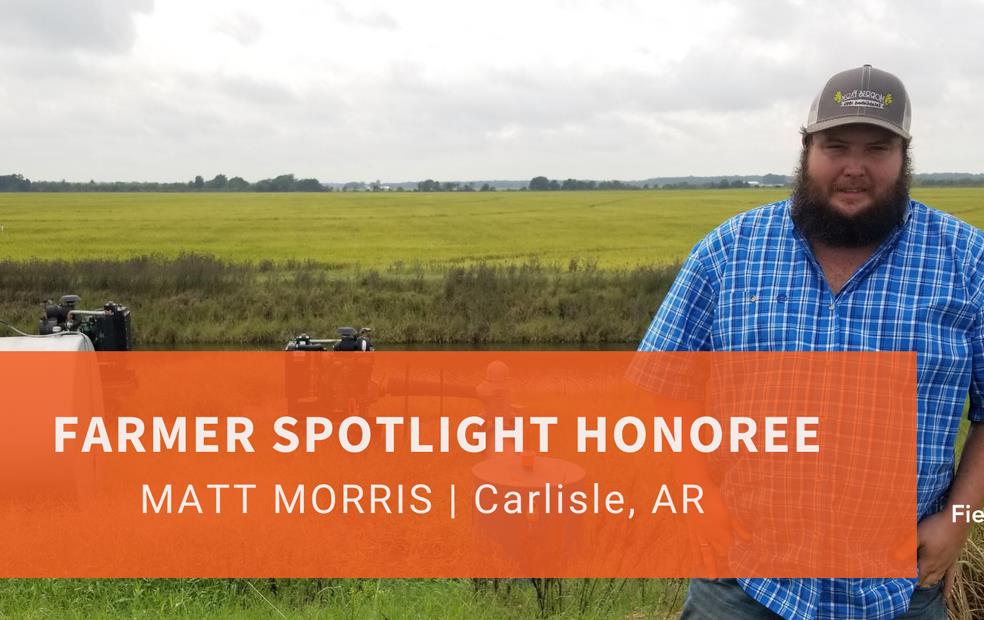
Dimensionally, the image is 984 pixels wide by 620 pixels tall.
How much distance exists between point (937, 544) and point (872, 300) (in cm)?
62

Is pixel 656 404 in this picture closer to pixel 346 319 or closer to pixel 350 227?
pixel 346 319

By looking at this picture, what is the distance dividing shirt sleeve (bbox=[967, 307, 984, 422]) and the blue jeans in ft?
1.55

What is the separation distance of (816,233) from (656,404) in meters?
0.65

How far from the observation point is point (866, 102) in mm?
2090

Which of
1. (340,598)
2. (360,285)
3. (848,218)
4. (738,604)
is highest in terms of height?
(848,218)

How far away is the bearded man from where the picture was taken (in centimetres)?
210

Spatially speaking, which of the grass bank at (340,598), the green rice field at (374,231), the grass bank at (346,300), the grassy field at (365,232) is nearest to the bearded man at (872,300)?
the grass bank at (340,598)

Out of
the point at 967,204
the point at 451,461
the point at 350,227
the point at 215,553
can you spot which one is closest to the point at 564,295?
the point at 451,461

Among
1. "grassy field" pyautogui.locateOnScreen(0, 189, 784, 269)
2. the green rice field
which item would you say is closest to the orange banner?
the green rice field

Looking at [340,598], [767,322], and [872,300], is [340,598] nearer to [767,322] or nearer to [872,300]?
[767,322]

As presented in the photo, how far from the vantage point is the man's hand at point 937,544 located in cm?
212

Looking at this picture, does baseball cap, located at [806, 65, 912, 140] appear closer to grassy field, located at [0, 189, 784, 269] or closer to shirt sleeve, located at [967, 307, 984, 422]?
shirt sleeve, located at [967, 307, 984, 422]

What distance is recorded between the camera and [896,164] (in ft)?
7.11

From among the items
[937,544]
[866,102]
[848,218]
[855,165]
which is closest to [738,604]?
[937,544]
